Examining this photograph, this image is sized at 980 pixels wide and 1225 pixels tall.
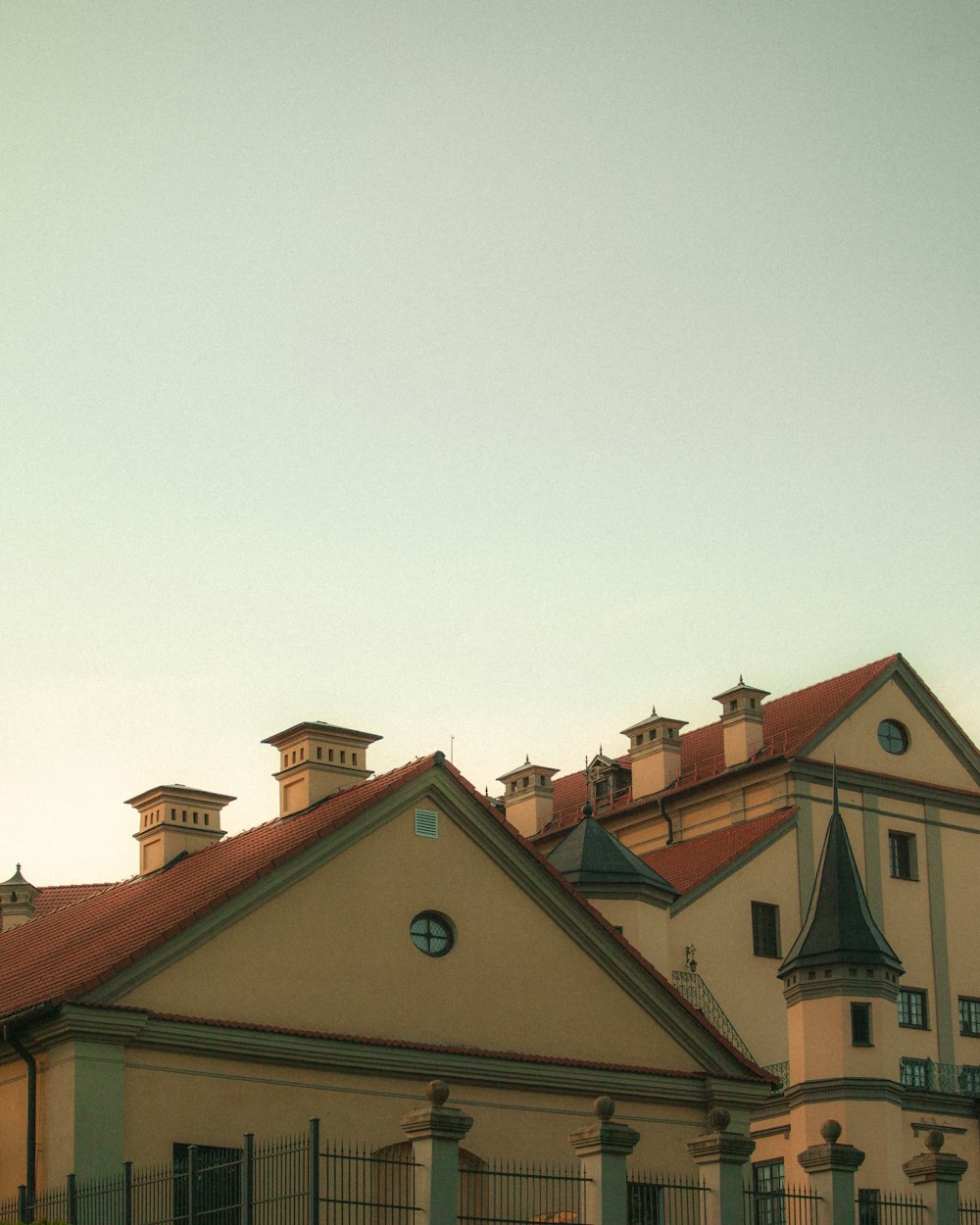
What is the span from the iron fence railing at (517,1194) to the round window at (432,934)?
10.6 feet

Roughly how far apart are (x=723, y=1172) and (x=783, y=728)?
31179mm

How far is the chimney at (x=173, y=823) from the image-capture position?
1566 inches

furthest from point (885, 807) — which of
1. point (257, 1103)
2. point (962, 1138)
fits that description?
point (257, 1103)

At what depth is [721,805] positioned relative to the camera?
5656 cm

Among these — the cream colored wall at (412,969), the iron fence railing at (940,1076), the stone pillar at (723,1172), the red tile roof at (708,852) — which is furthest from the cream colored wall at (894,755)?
the stone pillar at (723,1172)

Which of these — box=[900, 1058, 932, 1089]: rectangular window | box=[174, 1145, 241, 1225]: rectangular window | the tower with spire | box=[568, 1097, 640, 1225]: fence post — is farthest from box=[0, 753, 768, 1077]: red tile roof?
box=[900, 1058, 932, 1089]: rectangular window

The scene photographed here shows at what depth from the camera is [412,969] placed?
32.8 metres

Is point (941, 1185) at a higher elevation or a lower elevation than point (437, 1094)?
lower

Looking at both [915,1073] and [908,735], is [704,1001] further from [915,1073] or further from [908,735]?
[908,735]

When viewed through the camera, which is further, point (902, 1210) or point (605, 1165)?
point (902, 1210)

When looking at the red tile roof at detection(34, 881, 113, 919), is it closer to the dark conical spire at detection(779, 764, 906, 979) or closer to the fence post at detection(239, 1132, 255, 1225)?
A: the dark conical spire at detection(779, 764, 906, 979)

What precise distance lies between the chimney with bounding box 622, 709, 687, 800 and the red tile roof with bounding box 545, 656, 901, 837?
359 mm

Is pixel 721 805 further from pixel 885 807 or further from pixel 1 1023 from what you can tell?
pixel 1 1023

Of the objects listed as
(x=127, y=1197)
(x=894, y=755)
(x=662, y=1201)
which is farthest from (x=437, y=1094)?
(x=894, y=755)
